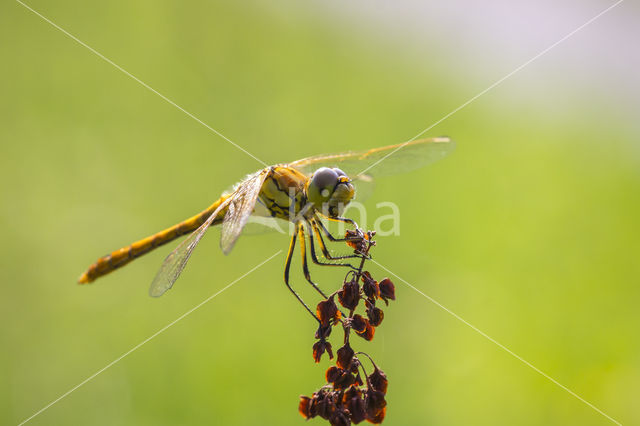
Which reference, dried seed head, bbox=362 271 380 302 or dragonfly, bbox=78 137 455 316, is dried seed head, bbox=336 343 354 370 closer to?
dried seed head, bbox=362 271 380 302

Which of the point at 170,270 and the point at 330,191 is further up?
the point at 330,191

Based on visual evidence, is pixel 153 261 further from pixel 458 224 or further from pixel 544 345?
pixel 544 345

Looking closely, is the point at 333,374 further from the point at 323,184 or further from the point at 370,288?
the point at 323,184

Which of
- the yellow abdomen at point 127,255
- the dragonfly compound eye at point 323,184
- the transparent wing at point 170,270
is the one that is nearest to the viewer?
the transparent wing at point 170,270

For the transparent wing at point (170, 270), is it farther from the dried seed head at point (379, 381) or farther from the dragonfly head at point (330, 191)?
the dried seed head at point (379, 381)

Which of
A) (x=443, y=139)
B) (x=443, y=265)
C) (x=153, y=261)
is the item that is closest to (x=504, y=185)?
(x=443, y=265)

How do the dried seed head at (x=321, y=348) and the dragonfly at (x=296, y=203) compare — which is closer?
the dried seed head at (x=321, y=348)

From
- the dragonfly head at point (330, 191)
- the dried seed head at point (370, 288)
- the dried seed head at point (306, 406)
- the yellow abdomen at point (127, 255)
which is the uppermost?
the dragonfly head at point (330, 191)

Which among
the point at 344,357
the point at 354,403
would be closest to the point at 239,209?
the point at 344,357

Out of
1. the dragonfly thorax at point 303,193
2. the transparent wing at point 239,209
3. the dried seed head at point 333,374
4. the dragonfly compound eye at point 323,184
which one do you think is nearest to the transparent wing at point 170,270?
the transparent wing at point 239,209
